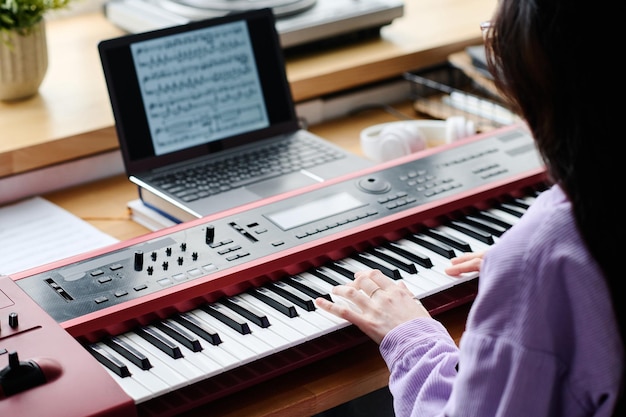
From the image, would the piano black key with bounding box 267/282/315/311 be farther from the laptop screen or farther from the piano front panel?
the laptop screen

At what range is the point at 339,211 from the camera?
1.40 meters

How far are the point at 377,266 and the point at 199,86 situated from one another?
0.50 metres

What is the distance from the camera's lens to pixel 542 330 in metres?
0.86

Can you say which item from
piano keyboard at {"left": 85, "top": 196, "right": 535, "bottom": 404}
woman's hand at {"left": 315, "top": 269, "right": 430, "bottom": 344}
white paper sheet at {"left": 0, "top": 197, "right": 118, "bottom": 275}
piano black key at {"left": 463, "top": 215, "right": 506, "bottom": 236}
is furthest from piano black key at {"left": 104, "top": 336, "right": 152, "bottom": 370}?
piano black key at {"left": 463, "top": 215, "right": 506, "bottom": 236}

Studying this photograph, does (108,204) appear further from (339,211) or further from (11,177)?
(339,211)

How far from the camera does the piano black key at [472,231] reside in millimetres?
1359

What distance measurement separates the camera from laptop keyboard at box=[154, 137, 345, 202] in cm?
153

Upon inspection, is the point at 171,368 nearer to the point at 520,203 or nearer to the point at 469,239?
the point at 469,239

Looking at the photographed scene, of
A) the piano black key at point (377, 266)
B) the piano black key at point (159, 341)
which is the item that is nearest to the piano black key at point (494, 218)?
the piano black key at point (377, 266)

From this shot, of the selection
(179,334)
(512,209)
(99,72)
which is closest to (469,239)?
(512,209)

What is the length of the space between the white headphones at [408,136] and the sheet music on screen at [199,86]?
0.64 feet

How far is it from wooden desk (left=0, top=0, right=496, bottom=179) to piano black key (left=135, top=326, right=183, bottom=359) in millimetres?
618

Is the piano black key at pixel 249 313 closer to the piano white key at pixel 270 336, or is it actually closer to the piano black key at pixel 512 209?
the piano white key at pixel 270 336

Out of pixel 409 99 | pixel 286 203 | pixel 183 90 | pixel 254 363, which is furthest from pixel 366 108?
pixel 254 363
